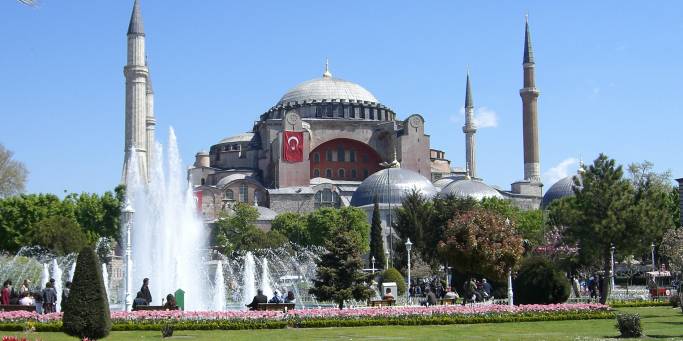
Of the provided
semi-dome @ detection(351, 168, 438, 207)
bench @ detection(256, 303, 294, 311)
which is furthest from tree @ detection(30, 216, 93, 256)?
bench @ detection(256, 303, 294, 311)

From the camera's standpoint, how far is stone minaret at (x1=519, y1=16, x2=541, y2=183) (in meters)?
74.2

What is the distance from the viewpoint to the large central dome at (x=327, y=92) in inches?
3167

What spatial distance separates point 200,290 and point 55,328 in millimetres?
8870

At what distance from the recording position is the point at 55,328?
58.0ft

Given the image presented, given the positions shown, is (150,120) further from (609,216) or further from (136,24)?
(609,216)

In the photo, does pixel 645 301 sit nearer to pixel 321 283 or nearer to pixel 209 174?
pixel 321 283

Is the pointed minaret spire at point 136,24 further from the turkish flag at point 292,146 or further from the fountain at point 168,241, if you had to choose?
Answer: the fountain at point 168,241

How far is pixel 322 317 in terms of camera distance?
63.2 feet

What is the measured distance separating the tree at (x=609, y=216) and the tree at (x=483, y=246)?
187 centimetres

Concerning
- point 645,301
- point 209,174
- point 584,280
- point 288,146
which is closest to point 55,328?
point 645,301

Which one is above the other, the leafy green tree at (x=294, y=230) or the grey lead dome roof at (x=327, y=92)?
the grey lead dome roof at (x=327, y=92)

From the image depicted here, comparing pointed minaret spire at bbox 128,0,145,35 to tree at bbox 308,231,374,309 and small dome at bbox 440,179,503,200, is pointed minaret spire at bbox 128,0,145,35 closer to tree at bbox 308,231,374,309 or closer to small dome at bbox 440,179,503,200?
small dome at bbox 440,179,503,200

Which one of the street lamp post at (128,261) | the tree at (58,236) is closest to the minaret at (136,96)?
the tree at (58,236)

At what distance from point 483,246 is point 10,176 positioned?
34358 mm
